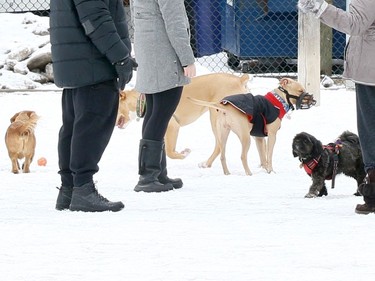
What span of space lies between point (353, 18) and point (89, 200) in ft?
5.79

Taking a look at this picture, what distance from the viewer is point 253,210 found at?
602 centimetres

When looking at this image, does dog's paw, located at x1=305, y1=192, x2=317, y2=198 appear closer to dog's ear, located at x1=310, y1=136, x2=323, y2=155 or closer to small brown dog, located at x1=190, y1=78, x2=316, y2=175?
dog's ear, located at x1=310, y1=136, x2=323, y2=155

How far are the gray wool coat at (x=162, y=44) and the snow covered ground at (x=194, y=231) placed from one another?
740 millimetres

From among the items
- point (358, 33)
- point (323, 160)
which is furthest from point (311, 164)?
point (358, 33)

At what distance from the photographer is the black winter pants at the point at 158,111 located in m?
6.81

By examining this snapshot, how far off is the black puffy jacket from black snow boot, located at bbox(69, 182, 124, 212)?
1.93 ft

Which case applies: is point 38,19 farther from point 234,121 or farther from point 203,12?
point 234,121

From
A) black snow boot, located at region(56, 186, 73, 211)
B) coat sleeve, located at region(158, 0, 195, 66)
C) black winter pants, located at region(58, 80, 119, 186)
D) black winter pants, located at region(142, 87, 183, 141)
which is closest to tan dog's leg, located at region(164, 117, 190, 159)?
black winter pants, located at region(142, 87, 183, 141)

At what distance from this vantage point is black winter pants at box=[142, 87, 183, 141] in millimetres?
6809

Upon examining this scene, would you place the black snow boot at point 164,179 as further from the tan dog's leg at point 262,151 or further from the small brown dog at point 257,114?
the tan dog's leg at point 262,151

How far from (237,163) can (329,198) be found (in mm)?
2391

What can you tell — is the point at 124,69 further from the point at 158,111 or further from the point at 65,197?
the point at 158,111

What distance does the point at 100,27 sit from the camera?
18.5ft

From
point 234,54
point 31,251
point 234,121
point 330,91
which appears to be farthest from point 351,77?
point 234,54
